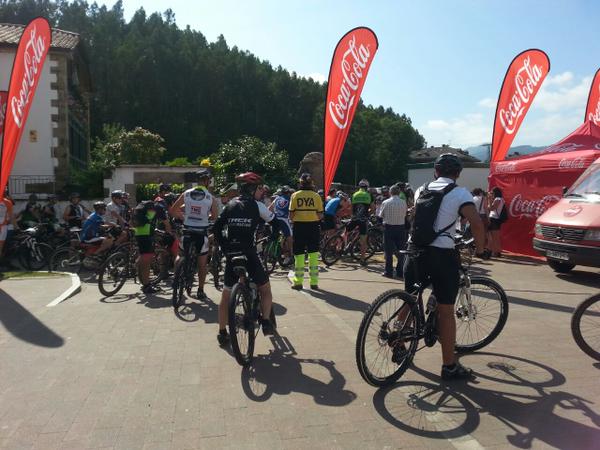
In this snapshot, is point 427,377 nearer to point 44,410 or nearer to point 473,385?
point 473,385

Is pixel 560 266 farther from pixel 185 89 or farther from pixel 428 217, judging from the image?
pixel 185 89

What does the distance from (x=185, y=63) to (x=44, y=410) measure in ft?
203

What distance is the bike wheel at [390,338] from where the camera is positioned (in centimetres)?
414

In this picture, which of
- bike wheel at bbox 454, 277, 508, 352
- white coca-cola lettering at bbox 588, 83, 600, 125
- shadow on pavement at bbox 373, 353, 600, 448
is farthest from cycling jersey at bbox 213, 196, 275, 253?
white coca-cola lettering at bbox 588, 83, 600, 125

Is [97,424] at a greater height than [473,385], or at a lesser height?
lesser

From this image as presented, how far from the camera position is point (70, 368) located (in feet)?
15.5

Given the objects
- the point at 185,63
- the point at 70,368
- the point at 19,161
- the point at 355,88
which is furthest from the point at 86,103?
the point at 185,63

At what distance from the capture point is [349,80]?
11539mm

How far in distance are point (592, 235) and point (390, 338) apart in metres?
5.95

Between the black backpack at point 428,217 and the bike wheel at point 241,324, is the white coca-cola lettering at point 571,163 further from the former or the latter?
the bike wheel at point 241,324

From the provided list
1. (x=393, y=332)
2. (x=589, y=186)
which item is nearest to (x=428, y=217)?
(x=393, y=332)

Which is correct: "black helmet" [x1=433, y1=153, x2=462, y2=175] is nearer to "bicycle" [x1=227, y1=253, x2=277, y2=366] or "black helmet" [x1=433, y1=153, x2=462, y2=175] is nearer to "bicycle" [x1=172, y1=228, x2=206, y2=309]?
"bicycle" [x1=227, y1=253, x2=277, y2=366]

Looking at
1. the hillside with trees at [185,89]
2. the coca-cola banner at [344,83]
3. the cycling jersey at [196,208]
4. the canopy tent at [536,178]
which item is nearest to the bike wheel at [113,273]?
the cycling jersey at [196,208]

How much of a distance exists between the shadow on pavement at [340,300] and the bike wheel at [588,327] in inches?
106
